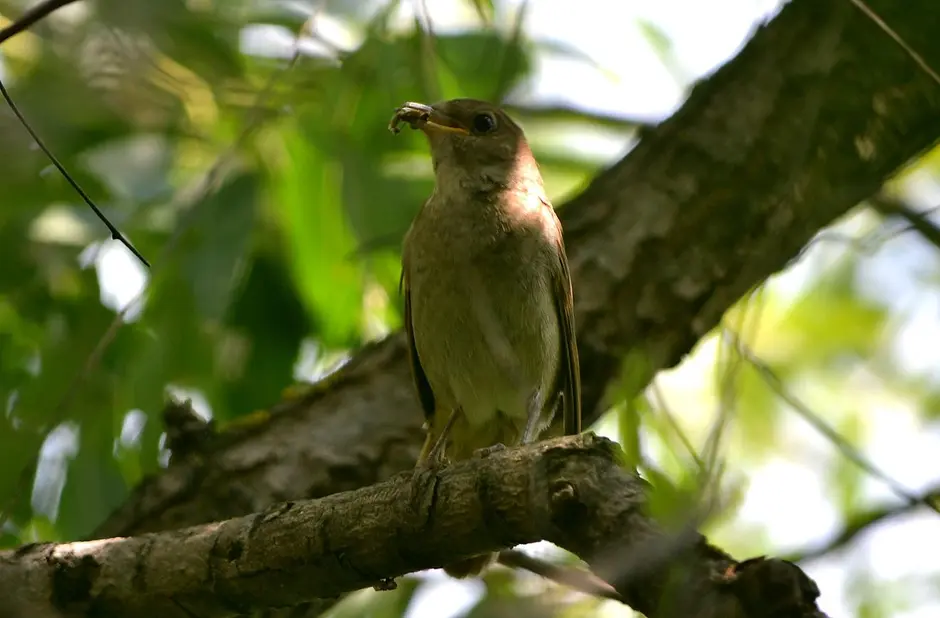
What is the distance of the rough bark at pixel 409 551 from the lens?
204 centimetres

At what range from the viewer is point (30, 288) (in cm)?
441

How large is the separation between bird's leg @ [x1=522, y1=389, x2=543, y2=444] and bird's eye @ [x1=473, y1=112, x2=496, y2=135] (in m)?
1.20

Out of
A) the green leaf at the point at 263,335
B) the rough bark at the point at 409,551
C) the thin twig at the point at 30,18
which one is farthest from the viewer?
the green leaf at the point at 263,335

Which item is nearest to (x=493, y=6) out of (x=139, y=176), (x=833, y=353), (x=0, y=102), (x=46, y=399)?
(x=139, y=176)

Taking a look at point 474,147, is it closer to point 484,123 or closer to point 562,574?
point 484,123

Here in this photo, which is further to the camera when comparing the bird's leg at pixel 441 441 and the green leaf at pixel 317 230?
the green leaf at pixel 317 230

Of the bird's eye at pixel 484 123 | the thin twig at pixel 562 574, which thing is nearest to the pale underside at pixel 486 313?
the bird's eye at pixel 484 123

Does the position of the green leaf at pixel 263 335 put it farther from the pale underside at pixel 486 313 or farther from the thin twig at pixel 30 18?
the thin twig at pixel 30 18

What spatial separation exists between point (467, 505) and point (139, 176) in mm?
2594

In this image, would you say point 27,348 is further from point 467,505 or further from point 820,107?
point 820,107

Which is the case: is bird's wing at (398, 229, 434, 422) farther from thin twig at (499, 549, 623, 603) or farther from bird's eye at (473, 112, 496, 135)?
thin twig at (499, 549, 623, 603)

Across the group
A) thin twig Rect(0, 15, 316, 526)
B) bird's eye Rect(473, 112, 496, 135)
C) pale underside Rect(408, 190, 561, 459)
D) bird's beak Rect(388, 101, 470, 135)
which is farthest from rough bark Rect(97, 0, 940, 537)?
thin twig Rect(0, 15, 316, 526)

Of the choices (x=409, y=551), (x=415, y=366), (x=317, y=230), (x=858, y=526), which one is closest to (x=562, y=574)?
(x=409, y=551)

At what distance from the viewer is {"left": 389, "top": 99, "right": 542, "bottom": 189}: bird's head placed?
4.67m
